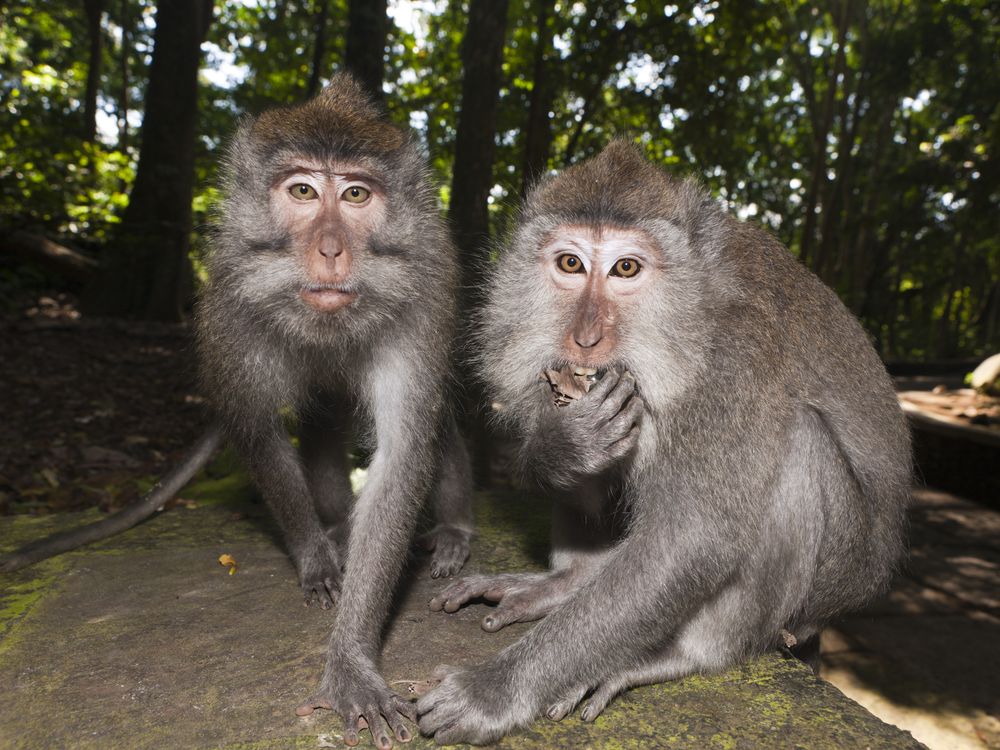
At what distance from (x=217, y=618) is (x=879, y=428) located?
2.36 meters

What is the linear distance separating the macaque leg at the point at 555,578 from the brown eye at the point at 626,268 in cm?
81

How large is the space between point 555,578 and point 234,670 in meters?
1.17

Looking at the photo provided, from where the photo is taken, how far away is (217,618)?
2705 mm

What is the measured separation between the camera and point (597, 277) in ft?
7.54

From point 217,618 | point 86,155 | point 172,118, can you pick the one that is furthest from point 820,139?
point 217,618

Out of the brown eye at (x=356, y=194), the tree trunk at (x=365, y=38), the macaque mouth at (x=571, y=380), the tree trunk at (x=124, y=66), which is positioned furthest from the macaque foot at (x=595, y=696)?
the tree trunk at (x=124, y=66)

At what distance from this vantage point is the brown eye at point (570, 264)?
93.0 inches

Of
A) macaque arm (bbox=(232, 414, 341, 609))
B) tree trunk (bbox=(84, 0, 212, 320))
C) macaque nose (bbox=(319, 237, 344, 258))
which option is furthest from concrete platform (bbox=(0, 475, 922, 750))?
tree trunk (bbox=(84, 0, 212, 320))

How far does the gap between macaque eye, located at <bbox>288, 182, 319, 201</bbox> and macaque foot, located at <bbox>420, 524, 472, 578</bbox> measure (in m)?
1.50

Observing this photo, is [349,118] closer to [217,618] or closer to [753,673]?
[217,618]

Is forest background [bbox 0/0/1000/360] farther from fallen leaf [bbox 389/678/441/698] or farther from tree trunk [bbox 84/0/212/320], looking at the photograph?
fallen leaf [bbox 389/678/441/698]

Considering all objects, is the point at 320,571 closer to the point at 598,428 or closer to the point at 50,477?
the point at 598,428

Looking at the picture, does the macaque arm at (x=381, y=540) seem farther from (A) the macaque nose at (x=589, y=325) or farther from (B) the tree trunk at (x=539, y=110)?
(B) the tree trunk at (x=539, y=110)

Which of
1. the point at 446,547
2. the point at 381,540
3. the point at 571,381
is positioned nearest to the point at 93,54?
the point at 446,547
